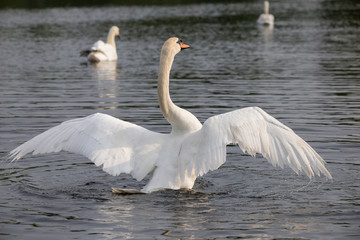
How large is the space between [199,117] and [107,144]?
5.38 m

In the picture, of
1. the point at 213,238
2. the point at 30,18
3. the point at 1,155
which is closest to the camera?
the point at 213,238

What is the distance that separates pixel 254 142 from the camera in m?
7.86

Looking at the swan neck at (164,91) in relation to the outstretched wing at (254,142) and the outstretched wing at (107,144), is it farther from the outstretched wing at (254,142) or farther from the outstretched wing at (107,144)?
the outstretched wing at (254,142)

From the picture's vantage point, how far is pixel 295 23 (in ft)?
144

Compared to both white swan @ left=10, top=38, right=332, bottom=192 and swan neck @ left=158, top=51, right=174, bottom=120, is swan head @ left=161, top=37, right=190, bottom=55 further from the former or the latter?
swan neck @ left=158, top=51, right=174, bottom=120

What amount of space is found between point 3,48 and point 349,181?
2394 centimetres

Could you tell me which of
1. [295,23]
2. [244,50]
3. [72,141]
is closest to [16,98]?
[72,141]

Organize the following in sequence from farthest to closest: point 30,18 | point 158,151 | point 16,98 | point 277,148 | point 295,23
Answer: point 30,18 → point 295,23 → point 16,98 → point 158,151 → point 277,148

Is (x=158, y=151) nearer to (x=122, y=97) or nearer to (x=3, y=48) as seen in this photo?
(x=122, y=97)

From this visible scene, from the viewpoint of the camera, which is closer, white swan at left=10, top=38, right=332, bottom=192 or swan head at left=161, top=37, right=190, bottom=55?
white swan at left=10, top=38, right=332, bottom=192

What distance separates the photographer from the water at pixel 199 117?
7426 millimetres

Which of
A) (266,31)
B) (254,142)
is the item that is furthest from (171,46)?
(266,31)

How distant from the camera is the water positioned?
7.43 meters

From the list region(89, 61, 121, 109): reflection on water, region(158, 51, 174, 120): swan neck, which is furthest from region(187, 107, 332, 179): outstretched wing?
region(89, 61, 121, 109): reflection on water
